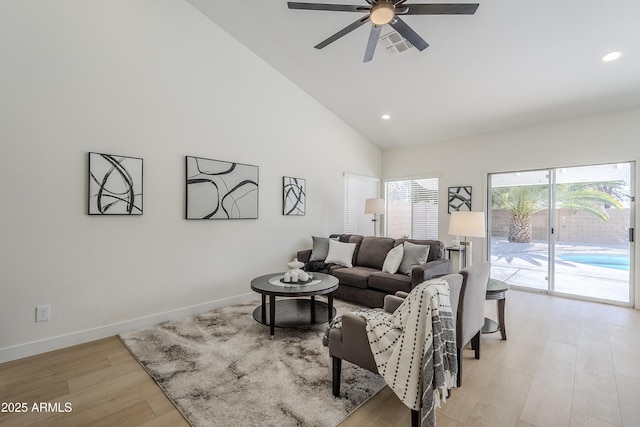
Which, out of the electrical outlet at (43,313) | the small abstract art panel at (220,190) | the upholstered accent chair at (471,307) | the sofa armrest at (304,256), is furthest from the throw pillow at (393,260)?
the electrical outlet at (43,313)

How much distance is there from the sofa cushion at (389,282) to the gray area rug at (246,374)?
97 cm

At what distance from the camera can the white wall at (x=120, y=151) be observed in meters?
2.58

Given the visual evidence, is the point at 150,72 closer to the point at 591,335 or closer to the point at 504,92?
the point at 504,92

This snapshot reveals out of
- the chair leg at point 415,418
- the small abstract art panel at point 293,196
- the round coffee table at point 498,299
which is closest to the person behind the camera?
the chair leg at point 415,418

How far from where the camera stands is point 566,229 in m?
4.57

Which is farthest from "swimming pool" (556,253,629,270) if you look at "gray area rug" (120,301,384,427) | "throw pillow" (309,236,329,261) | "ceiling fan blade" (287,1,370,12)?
"ceiling fan blade" (287,1,370,12)

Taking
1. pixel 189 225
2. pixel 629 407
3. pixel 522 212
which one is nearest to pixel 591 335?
pixel 629 407

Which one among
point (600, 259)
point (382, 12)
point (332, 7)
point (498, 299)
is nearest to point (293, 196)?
point (332, 7)

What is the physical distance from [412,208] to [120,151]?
5235mm

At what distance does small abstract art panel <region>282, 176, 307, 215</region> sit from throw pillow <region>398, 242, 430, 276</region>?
1894 millimetres

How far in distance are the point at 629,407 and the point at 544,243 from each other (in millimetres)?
3365

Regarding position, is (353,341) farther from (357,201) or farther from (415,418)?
(357,201)

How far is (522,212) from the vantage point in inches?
195

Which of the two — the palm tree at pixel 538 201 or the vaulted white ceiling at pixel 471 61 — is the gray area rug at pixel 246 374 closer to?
the vaulted white ceiling at pixel 471 61
